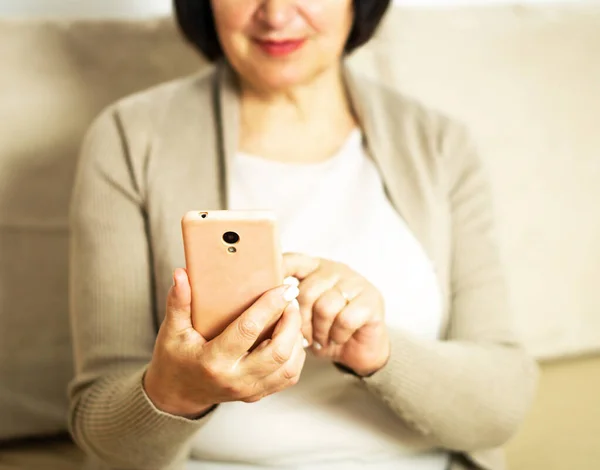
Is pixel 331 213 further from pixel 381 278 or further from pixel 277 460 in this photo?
pixel 277 460

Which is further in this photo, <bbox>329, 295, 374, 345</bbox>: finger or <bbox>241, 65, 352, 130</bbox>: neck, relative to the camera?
<bbox>241, 65, 352, 130</bbox>: neck

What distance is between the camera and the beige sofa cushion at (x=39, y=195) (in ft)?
3.23

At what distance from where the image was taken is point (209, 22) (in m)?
0.96

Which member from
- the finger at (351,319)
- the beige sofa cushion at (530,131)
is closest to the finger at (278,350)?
the finger at (351,319)

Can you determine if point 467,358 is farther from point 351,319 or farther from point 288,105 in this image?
point 288,105

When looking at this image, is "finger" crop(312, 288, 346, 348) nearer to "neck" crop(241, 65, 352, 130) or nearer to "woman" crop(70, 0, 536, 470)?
"woman" crop(70, 0, 536, 470)

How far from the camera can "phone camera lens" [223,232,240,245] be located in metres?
0.56

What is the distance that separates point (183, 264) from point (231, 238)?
0.90ft

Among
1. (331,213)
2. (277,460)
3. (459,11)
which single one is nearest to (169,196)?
(331,213)

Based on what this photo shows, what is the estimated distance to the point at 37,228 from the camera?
998 mm

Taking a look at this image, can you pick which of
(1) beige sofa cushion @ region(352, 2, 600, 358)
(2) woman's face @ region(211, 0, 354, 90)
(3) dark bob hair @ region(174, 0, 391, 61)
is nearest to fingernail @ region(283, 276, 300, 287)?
(2) woman's face @ region(211, 0, 354, 90)

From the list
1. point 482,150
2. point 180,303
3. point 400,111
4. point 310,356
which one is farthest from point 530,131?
point 180,303

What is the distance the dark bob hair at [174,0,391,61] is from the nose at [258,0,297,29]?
136 millimetres

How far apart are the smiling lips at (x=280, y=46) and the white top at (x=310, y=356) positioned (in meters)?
0.12
